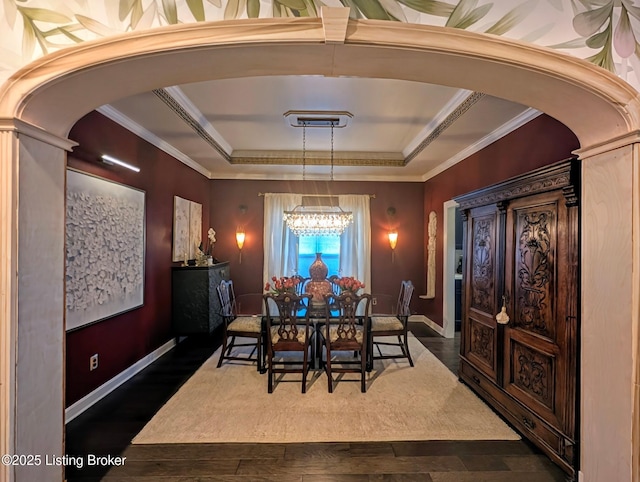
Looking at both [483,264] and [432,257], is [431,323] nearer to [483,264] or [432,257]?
[432,257]

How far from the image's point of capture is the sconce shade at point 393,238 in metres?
5.64

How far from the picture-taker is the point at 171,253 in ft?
13.5

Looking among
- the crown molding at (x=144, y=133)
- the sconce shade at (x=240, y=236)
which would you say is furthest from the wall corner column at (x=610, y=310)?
the sconce shade at (x=240, y=236)

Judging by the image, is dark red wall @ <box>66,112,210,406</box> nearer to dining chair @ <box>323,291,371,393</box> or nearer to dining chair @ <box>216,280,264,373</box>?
dining chair @ <box>216,280,264,373</box>

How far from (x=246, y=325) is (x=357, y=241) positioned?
2865mm

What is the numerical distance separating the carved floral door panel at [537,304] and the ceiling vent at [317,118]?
196 cm

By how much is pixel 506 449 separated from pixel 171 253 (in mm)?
4052

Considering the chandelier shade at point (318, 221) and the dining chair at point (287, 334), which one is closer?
the dining chair at point (287, 334)

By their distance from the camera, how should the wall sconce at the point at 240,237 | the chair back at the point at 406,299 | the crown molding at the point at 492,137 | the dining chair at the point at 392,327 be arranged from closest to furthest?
the crown molding at the point at 492,137, the dining chair at the point at 392,327, the chair back at the point at 406,299, the wall sconce at the point at 240,237

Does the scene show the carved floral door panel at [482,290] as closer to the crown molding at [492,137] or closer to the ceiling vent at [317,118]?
the crown molding at [492,137]

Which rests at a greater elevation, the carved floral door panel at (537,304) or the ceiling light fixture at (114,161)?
the ceiling light fixture at (114,161)

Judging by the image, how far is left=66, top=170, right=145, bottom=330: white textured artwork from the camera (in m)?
2.46

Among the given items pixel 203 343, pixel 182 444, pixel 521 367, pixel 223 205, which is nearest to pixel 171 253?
pixel 203 343

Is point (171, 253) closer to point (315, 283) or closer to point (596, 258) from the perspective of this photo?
point (315, 283)
